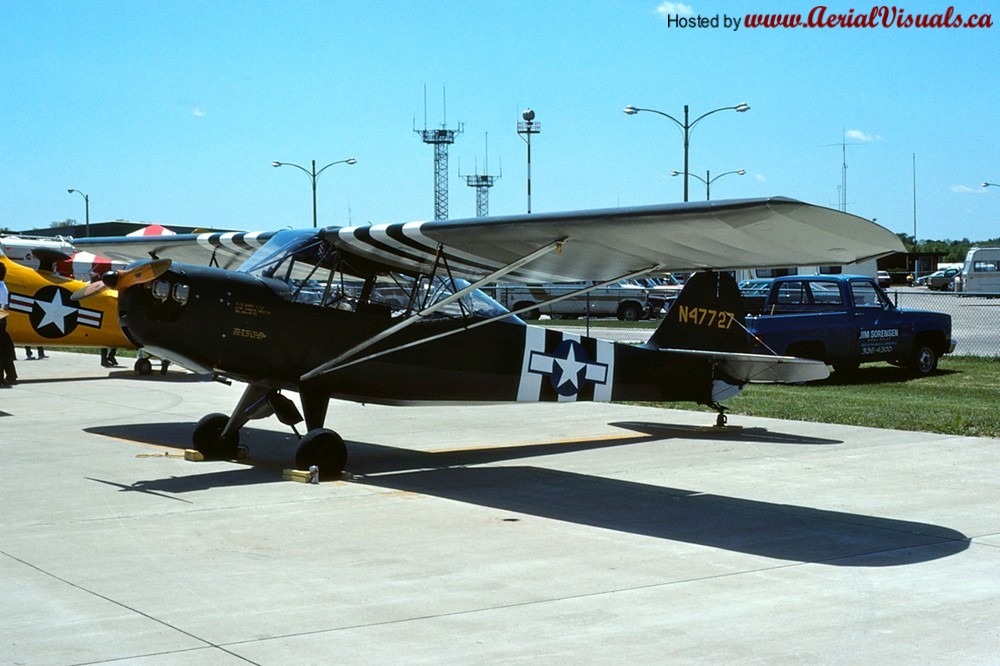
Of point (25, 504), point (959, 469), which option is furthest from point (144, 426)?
point (959, 469)

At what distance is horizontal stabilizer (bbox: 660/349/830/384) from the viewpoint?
12.9 meters

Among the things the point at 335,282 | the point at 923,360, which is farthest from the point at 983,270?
the point at 335,282

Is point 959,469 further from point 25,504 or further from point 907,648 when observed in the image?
point 25,504

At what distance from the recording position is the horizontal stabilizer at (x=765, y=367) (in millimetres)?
12891

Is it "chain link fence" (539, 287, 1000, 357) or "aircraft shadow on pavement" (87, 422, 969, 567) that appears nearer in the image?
"aircraft shadow on pavement" (87, 422, 969, 567)

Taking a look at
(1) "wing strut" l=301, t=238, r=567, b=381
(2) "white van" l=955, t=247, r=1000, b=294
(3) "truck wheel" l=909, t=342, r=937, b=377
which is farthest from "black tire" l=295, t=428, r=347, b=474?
(2) "white van" l=955, t=247, r=1000, b=294

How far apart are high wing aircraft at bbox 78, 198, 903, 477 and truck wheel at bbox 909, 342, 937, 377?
8.96 meters

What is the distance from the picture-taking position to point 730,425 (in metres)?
14.3

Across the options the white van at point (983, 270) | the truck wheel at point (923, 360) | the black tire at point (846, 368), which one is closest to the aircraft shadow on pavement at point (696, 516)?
the black tire at point (846, 368)

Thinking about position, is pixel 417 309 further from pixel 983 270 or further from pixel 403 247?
pixel 983 270

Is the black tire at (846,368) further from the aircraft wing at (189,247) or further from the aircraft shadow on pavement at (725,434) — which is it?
the aircraft wing at (189,247)

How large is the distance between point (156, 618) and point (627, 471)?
6051 millimetres

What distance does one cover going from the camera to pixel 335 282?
1106 cm

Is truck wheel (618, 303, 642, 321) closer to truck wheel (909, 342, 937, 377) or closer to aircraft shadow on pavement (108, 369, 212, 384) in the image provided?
truck wheel (909, 342, 937, 377)
